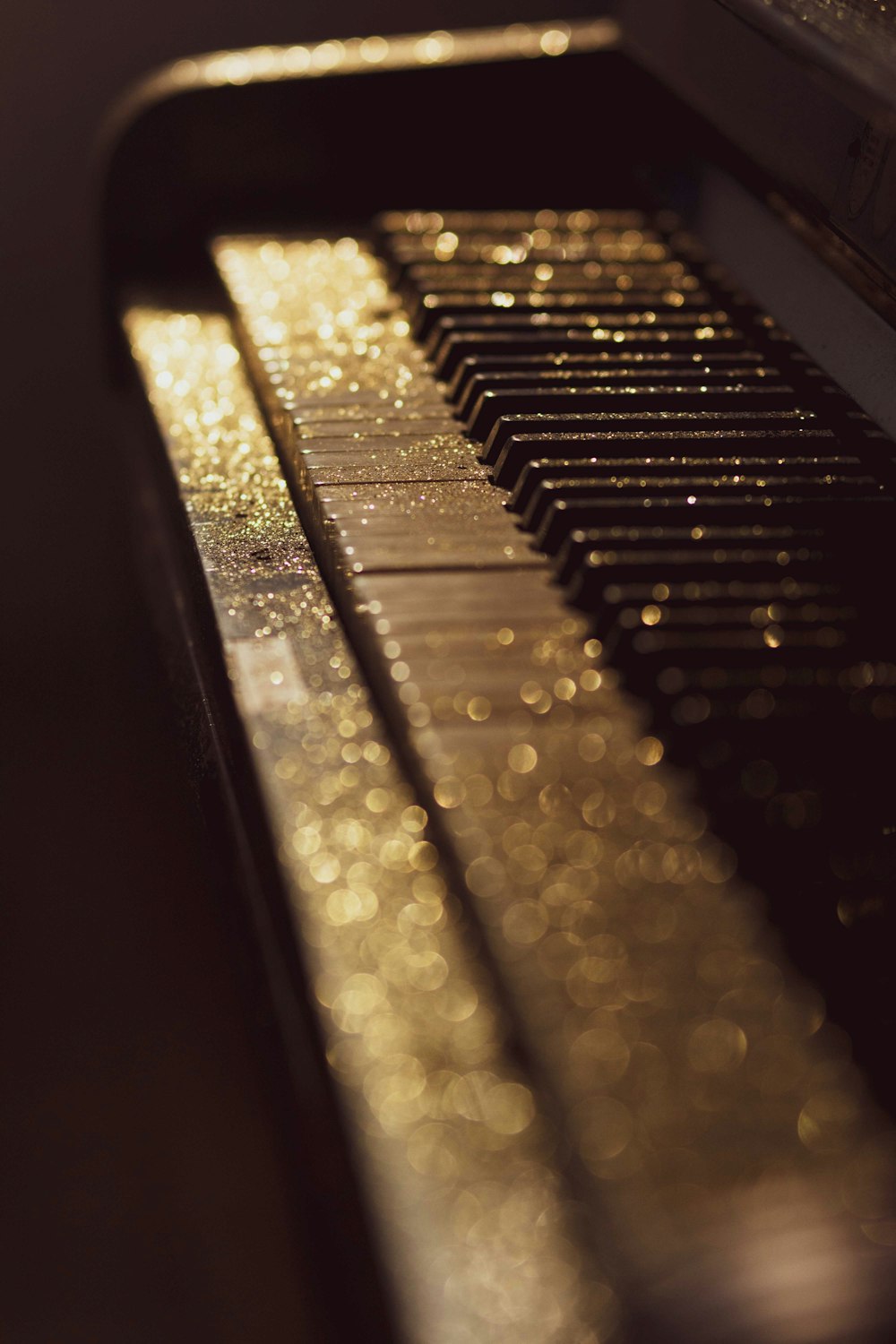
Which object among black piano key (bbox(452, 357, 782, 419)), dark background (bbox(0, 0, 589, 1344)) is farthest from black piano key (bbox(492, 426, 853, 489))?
dark background (bbox(0, 0, 589, 1344))

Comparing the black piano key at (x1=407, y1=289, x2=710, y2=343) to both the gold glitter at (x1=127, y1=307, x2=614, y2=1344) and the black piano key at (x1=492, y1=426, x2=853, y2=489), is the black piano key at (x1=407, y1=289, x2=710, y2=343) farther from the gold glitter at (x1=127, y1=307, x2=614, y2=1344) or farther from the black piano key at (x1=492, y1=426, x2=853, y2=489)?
the gold glitter at (x1=127, y1=307, x2=614, y2=1344)

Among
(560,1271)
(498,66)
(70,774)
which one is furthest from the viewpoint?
(70,774)

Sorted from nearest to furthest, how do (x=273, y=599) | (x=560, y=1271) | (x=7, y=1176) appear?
1. (x=560, y=1271)
2. (x=273, y=599)
3. (x=7, y=1176)

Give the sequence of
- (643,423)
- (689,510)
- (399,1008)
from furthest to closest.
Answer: (643,423) → (689,510) → (399,1008)

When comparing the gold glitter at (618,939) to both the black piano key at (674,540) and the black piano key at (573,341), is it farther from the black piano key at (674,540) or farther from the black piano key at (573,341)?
the black piano key at (573,341)

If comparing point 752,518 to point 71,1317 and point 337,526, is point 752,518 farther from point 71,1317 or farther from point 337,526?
point 71,1317

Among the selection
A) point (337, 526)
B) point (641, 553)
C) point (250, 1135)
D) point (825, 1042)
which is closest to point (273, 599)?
point (337, 526)

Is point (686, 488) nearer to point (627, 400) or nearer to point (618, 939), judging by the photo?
point (627, 400)

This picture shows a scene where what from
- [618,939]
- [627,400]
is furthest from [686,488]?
[618,939]
